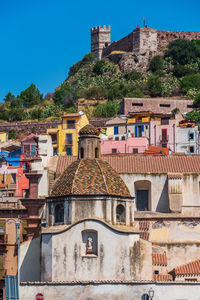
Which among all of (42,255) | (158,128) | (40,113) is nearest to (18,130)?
(40,113)

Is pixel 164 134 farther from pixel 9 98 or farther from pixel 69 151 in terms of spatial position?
pixel 9 98

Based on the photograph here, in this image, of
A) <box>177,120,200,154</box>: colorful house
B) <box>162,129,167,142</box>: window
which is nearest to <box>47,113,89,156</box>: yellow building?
<box>162,129,167,142</box>: window

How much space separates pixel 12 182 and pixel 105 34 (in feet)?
240

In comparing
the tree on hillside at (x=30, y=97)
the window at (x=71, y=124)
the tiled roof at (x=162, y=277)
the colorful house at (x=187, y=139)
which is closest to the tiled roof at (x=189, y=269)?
the tiled roof at (x=162, y=277)

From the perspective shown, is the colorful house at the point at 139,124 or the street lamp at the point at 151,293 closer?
the street lamp at the point at 151,293

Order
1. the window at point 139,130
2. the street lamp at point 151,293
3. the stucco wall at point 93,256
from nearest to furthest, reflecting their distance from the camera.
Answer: the street lamp at point 151,293, the stucco wall at point 93,256, the window at point 139,130

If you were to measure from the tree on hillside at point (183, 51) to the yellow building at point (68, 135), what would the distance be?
158ft

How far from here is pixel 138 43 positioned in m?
125

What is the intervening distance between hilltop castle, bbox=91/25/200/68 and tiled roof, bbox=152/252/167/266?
279 feet

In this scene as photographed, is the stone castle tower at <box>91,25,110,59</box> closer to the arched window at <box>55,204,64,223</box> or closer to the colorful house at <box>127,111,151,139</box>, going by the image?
the colorful house at <box>127,111,151,139</box>

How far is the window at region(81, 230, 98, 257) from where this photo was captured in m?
34.9

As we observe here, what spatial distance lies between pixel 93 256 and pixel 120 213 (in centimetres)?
299

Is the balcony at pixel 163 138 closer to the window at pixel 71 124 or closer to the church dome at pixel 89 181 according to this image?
the window at pixel 71 124

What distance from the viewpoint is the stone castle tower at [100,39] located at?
135525 mm
